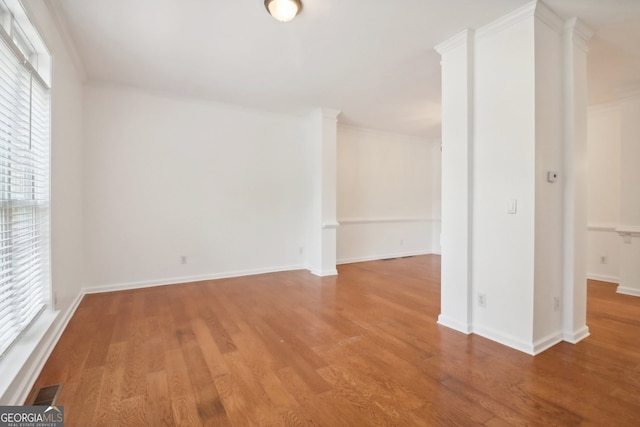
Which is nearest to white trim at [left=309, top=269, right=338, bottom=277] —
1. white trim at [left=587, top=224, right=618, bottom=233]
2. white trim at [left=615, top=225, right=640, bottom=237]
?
white trim at [left=615, top=225, right=640, bottom=237]

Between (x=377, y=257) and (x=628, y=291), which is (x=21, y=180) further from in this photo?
(x=628, y=291)

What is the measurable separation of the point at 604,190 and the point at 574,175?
9.52 ft

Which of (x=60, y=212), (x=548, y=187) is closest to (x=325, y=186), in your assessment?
(x=548, y=187)

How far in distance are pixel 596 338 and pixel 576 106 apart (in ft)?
6.42

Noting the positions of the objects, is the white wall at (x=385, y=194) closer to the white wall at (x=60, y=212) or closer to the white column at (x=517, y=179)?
the white column at (x=517, y=179)

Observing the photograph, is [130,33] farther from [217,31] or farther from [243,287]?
[243,287]

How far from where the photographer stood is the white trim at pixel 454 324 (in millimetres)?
2533

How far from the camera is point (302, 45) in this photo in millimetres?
2699

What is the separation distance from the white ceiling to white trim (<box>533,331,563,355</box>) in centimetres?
255

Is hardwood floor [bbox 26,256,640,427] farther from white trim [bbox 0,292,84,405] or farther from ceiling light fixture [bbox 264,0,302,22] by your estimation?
ceiling light fixture [bbox 264,0,302,22]

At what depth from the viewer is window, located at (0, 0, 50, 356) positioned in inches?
66.9

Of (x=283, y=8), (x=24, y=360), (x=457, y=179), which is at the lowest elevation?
(x=24, y=360)

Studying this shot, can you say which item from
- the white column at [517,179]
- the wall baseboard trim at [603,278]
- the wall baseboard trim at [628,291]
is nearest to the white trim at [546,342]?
the white column at [517,179]

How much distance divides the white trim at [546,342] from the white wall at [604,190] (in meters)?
2.83
